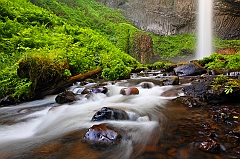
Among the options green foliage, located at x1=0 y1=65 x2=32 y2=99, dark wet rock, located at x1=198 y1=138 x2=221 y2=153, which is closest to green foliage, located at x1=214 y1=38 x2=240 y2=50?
green foliage, located at x1=0 y1=65 x2=32 y2=99

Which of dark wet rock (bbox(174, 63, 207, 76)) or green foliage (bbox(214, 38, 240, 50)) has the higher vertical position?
green foliage (bbox(214, 38, 240, 50))

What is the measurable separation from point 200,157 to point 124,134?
1190 mm

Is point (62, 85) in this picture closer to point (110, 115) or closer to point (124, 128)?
point (110, 115)

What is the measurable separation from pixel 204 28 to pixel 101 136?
28.2m

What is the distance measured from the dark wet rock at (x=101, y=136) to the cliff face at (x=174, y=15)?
26908mm

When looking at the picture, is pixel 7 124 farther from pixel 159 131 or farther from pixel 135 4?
pixel 135 4

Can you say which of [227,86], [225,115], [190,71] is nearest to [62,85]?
[227,86]

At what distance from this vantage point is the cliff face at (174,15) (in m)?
26.3

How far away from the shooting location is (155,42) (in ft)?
102

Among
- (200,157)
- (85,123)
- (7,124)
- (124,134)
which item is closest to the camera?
(200,157)

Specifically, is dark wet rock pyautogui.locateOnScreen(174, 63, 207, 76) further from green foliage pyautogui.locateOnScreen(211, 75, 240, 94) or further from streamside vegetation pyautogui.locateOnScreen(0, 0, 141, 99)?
green foliage pyautogui.locateOnScreen(211, 75, 240, 94)

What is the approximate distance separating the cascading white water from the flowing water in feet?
74.2

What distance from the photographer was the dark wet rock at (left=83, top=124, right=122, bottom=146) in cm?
282

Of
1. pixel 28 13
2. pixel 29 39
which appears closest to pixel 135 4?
pixel 28 13
